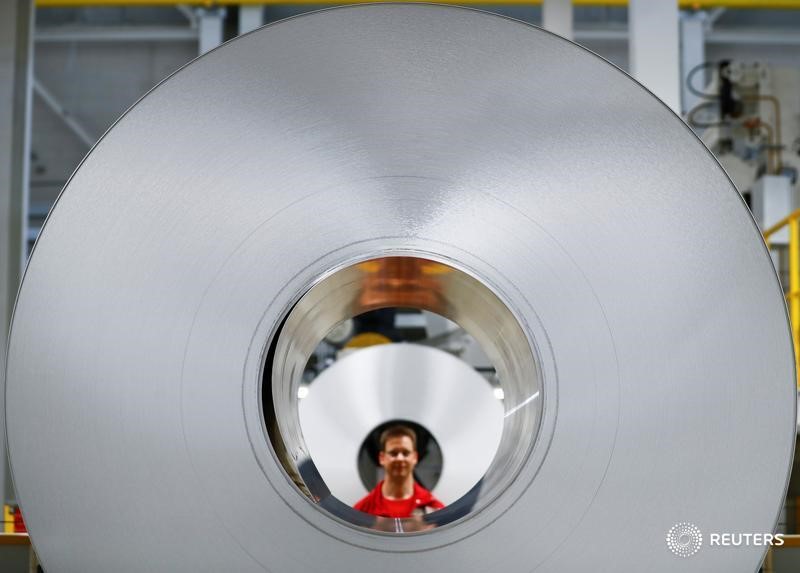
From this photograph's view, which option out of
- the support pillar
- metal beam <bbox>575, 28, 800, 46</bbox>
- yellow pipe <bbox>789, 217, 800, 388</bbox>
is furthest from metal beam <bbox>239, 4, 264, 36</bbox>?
the support pillar

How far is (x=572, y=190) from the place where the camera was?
159 cm

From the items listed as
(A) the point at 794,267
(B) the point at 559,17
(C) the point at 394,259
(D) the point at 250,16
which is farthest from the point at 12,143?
(D) the point at 250,16

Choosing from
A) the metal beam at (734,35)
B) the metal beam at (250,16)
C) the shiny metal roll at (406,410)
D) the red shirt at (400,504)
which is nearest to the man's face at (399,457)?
the red shirt at (400,504)

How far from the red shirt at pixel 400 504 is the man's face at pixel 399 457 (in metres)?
0.10

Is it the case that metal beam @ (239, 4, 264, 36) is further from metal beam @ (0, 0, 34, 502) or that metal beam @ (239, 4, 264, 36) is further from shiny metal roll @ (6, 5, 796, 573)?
shiny metal roll @ (6, 5, 796, 573)

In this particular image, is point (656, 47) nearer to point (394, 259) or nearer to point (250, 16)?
point (394, 259)

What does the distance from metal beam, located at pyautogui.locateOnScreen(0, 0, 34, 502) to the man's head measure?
1727 millimetres

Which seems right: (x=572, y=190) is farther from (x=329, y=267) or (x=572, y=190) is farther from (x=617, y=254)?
(x=329, y=267)

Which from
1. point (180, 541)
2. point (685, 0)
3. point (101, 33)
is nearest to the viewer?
point (180, 541)

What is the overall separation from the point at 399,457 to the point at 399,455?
0.04 metres

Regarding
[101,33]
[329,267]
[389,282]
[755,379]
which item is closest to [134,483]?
[329,267]

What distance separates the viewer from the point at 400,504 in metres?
4.08

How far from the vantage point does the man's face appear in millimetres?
4152

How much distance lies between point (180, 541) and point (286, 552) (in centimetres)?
16
